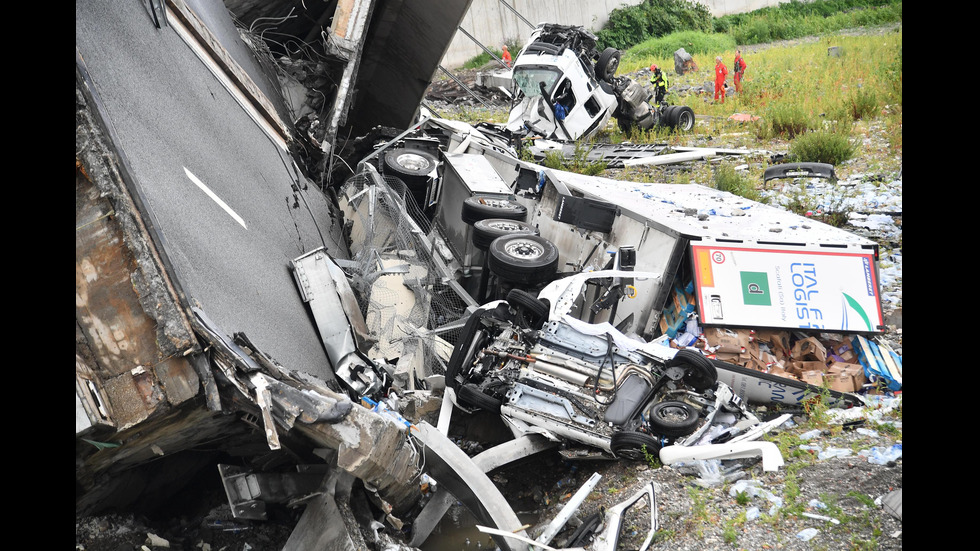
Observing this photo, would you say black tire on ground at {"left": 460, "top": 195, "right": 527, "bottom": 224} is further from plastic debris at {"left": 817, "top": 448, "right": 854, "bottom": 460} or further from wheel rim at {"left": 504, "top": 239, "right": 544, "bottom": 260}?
plastic debris at {"left": 817, "top": 448, "right": 854, "bottom": 460}

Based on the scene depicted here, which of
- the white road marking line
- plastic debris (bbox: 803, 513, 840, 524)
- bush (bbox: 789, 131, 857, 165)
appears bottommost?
plastic debris (bbox: 803, 513, 840, 524)

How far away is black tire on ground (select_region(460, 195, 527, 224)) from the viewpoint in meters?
7.06

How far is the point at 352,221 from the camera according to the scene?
7.72 metres

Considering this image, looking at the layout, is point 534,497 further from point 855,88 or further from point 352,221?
point 855,88

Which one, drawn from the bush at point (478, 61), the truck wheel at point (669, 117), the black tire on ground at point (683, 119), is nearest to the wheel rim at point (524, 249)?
the black tire on ground at point (683, 119)

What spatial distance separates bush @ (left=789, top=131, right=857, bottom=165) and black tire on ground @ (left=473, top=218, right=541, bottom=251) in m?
4.70

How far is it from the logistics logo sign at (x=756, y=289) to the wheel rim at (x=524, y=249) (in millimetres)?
1675

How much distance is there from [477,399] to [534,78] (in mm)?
7319

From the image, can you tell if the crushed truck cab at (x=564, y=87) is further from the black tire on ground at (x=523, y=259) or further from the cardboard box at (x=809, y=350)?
the cardboard box at (x=809, y=350)

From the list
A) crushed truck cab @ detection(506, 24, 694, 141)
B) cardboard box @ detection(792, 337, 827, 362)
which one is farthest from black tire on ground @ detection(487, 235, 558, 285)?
crushed truck cab @ detection(506, 24, 694, 141)

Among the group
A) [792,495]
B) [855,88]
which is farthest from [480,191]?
[855,88]

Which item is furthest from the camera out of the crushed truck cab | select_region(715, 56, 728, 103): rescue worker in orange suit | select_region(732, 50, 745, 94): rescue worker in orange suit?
select_region(732, 50, 745, 94): rescue worker in orange suit

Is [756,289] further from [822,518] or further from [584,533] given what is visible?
[584,533]

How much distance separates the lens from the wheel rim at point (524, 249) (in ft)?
20.5
